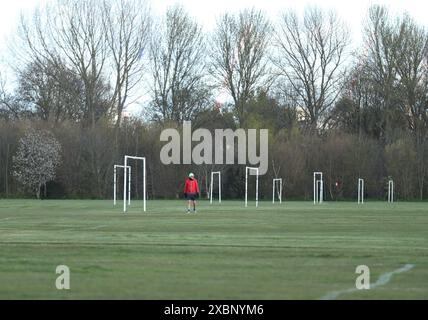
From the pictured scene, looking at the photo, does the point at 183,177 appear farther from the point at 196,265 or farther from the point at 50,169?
the point at 196,265

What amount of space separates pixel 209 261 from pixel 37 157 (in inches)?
2295

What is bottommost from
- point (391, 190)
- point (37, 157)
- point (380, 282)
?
point (380, 282)

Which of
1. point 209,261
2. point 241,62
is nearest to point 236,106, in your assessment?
point 241,62

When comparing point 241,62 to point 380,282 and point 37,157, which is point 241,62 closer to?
point 37,157

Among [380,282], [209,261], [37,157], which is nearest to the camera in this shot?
[380,282]

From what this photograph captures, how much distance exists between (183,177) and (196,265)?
59.8 m

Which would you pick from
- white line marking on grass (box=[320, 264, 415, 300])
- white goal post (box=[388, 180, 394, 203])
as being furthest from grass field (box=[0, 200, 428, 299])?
white goal post (box=[388, 180, 394, 203])

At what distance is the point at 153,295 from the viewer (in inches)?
431

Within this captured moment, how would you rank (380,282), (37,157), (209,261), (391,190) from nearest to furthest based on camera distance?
(380,282) → (209,261) → (391,190) → (37,157)

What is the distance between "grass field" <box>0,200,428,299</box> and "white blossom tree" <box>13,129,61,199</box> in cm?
4621

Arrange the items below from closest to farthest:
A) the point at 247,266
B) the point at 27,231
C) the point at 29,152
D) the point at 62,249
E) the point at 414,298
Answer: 1. the point at 414,298
2. the point at 247,266
3. the point at 62,249
4. the point at 27,231
5. the point at 29,152

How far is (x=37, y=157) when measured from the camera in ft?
235

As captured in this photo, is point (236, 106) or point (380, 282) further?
point (236, 106)
